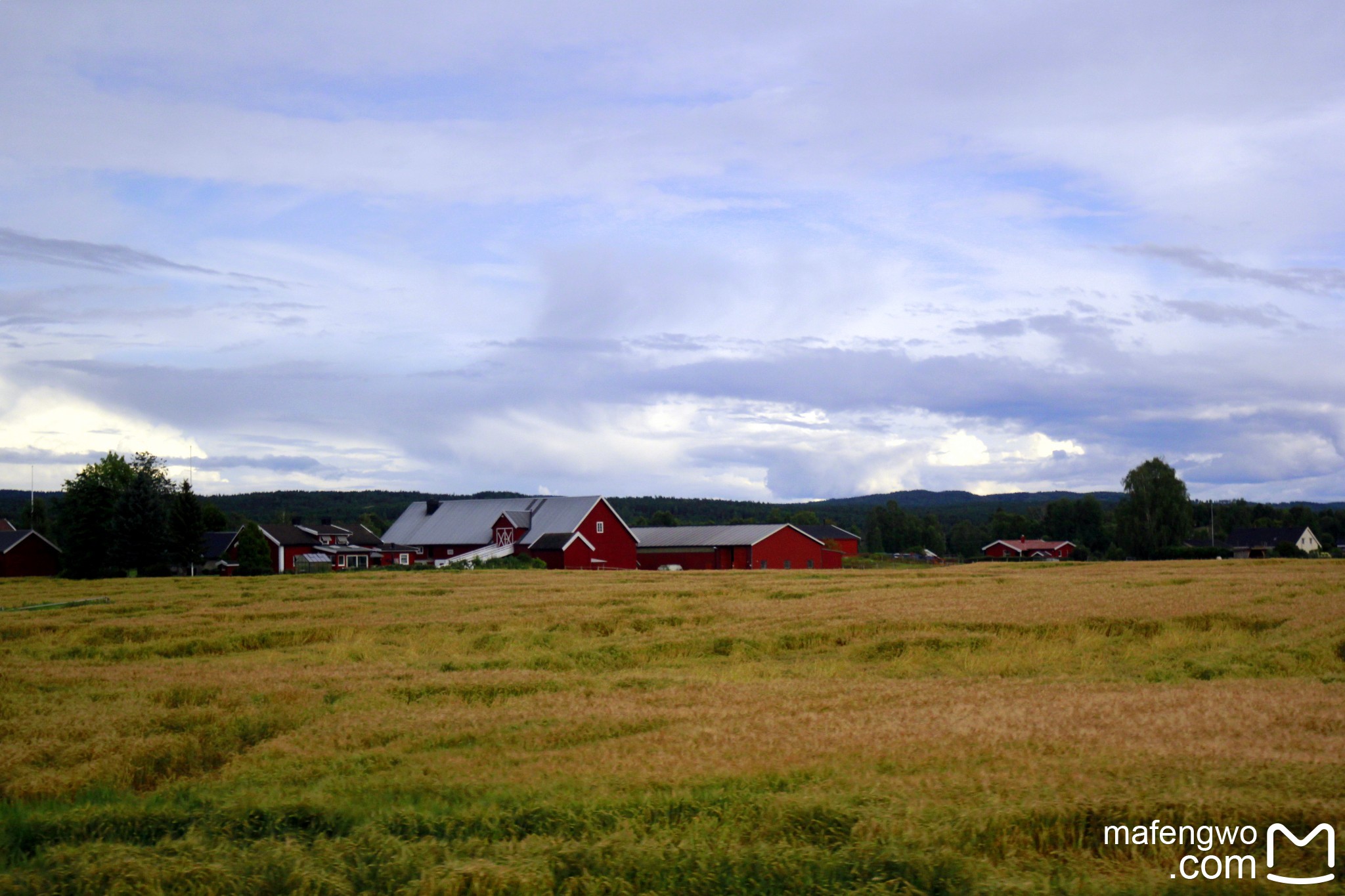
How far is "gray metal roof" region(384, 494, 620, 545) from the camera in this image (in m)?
83.0

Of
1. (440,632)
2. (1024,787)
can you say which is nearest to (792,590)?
(440,632)

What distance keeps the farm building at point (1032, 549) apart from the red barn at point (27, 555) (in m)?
94.0

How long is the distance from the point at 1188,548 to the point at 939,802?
93514 mm

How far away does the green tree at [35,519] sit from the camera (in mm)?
122475

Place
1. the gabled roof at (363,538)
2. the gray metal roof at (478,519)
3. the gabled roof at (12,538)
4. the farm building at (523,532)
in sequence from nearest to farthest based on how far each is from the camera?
the farm building at (523,532)
the gray metal roof at (478,519)
the gabled roof at (12,538)
the gabled roof at (363,538)

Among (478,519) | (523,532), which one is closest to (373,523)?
(478,519)

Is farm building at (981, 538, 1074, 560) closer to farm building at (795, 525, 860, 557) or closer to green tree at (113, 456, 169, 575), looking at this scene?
farm building at (795, 525, 860, 557)

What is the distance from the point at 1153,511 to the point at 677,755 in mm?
107451

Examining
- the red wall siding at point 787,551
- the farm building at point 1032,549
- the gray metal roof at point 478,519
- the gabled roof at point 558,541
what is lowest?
the farm building at point 1032,549

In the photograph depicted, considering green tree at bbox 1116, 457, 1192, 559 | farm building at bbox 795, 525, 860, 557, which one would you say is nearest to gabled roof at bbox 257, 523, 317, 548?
farm building at bbox 795, 525, 860, 557

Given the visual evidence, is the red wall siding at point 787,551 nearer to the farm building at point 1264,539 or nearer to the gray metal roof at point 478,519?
the gray metal roof at point 478,519

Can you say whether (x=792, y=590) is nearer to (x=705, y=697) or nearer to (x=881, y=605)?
(x=881, y=605)

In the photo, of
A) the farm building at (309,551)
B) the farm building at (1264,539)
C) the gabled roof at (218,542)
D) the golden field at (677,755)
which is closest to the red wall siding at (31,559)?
the gabled roof at (218,542)

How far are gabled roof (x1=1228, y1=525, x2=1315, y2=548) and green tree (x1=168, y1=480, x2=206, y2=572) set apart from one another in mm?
111113
